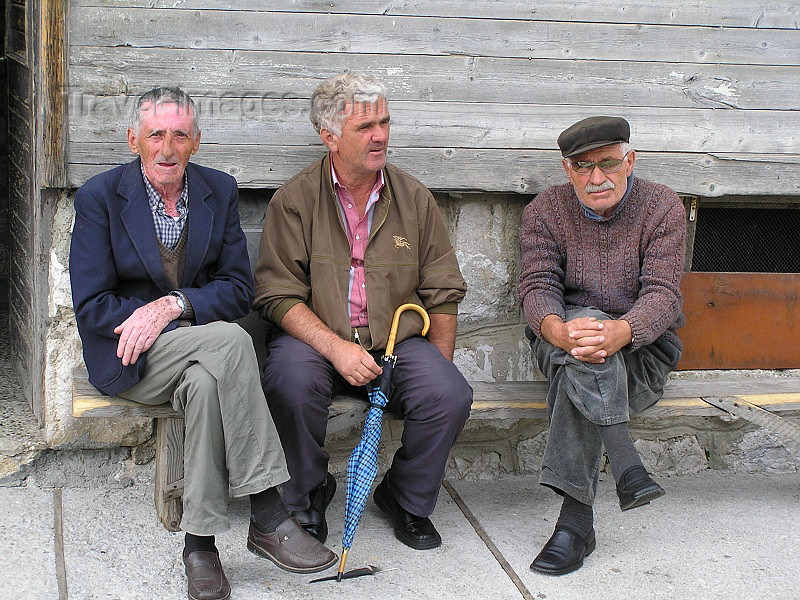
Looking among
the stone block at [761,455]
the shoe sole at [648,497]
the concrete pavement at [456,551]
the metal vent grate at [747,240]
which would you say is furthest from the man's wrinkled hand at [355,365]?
the stone block at [761,455]

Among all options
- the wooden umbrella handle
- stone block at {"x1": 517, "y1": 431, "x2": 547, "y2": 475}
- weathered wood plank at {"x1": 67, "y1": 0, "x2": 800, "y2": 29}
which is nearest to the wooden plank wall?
weathered wood plank at {"x1": 67, "y1": 0, "x2": 800, "y2": 29}

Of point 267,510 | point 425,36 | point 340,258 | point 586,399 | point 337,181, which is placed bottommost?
point 267,510

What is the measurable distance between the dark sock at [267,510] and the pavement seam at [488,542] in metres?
0.76

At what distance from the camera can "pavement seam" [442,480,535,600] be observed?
298cm

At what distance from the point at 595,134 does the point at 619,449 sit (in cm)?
105

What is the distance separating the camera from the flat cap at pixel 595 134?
321cm

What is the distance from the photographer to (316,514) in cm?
321

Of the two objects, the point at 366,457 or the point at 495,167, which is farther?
the point at 495,167

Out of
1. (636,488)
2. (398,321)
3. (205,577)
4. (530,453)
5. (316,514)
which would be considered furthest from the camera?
(530,453)

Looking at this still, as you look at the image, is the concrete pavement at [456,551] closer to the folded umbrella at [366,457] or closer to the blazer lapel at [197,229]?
the folded umbrella at [366,457]

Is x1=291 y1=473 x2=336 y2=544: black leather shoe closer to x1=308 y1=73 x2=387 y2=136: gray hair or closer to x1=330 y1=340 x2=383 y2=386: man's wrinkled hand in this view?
x1=330 y1=340 x2=383 y2=386: man's wrinkled hand

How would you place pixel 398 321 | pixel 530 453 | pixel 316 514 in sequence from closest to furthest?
1. pixel 316 514
2. pixel 398 321
3. pixel 530 453

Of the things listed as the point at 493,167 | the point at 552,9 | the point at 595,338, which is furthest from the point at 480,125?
the point at 595,338

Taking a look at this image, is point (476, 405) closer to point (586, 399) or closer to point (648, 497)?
point (586, 399)
